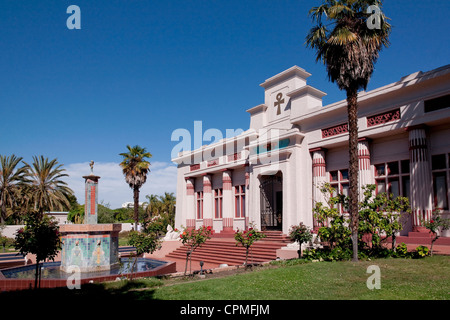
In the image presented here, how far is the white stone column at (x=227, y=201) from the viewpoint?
82.0 feet

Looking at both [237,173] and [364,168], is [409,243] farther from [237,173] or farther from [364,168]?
[237,173]

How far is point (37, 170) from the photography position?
38281mm

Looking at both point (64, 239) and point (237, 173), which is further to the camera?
point (237, 173)

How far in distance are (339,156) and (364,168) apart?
1927mm

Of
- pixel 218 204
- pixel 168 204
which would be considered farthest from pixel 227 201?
pixel 168 204

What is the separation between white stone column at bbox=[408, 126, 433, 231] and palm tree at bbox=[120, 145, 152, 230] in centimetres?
2482

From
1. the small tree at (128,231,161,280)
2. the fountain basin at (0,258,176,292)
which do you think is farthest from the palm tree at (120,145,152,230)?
the small tree at (128,231,161,280)

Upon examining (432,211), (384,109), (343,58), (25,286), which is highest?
(343,58)

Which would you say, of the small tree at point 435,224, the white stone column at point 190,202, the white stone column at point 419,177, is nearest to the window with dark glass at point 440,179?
the white stone column at point 419,177

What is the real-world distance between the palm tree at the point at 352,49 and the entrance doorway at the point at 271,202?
8.63 metres

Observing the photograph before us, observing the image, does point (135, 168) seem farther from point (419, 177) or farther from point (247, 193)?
point (419, 177)

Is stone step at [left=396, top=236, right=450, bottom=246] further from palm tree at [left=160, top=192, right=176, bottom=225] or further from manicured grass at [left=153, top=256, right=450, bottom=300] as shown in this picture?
palm tree at [left=160, top=192, right=176, bottom=225]

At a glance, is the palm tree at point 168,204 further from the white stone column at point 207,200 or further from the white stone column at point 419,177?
the white stone column at point 419,177

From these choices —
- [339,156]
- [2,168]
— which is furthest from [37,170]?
[339,156]
